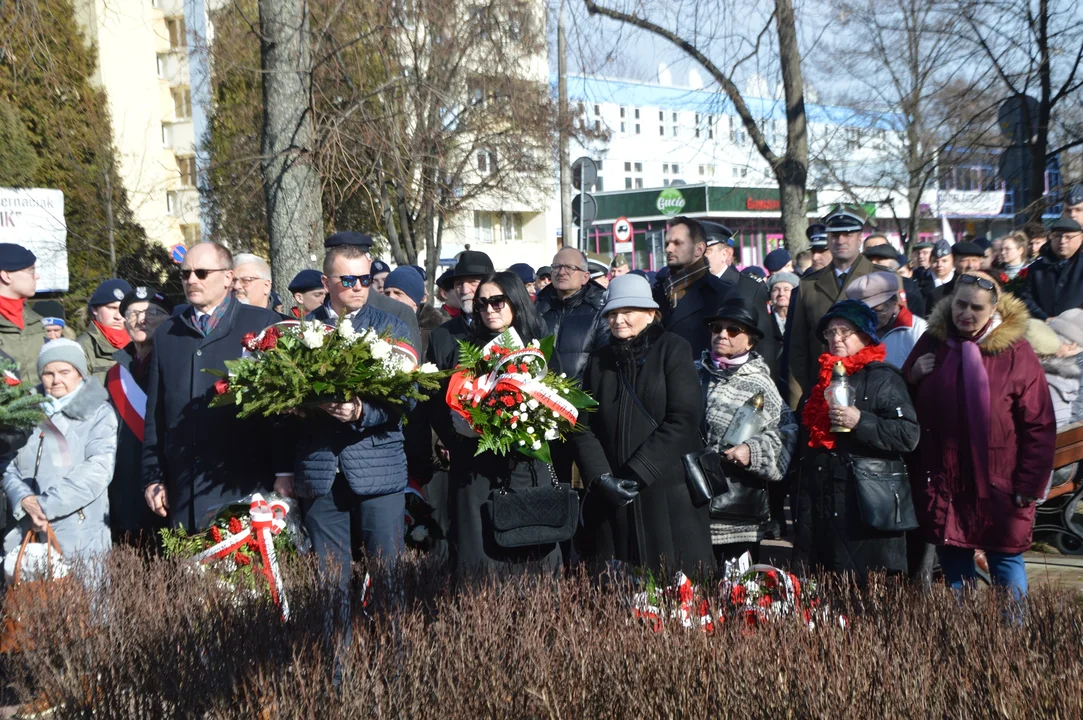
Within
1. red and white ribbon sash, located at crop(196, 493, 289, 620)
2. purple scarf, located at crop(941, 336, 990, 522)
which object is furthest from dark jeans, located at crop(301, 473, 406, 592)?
purple scarf, located at crop(941, 336, 990, 522)

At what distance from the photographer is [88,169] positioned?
2167 cm

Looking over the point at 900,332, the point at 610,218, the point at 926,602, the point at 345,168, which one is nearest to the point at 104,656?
the point at 926,602

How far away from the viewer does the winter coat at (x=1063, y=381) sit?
22.3 feet

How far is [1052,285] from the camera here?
26.1ft

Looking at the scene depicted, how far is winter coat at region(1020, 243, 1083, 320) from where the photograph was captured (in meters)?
7.81

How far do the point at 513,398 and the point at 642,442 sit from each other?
2.38 ft

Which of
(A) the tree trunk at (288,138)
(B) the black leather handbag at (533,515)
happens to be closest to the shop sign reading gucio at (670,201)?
(A) the tree trunk at (288,138)

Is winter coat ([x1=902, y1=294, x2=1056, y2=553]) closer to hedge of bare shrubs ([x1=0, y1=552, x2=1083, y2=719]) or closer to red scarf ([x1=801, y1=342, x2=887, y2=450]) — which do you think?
red scarf ([x1=801, y1=342, x2=887, y2=450])

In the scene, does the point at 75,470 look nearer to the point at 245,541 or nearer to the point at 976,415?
the point at 245,541

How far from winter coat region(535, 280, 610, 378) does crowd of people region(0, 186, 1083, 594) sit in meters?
0.03

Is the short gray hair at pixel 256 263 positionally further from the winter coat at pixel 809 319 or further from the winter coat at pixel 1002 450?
the winter coat at pixel 1002 450

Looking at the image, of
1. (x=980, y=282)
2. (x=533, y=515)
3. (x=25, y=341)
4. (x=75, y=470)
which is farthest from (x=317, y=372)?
(x=25, y=341)

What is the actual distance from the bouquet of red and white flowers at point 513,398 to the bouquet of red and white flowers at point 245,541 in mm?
1106

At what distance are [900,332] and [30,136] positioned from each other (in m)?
23.4
